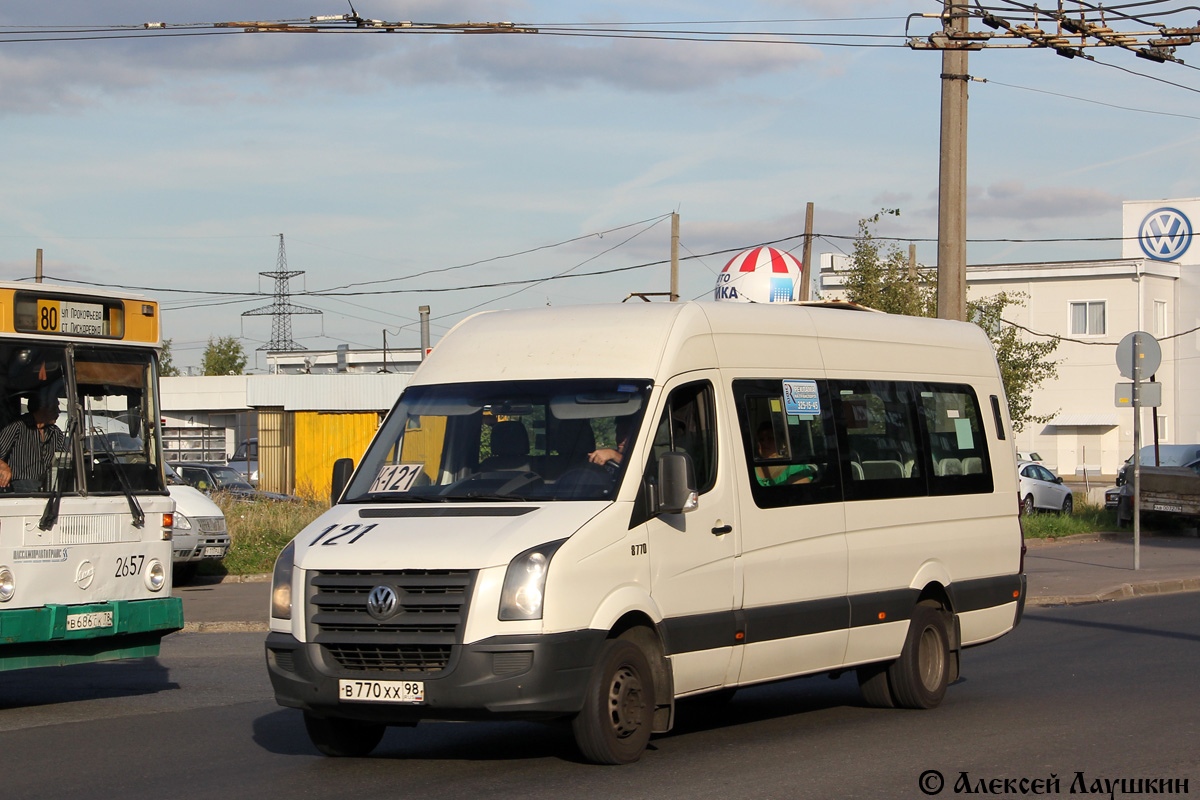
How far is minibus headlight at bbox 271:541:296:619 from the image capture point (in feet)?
25.3

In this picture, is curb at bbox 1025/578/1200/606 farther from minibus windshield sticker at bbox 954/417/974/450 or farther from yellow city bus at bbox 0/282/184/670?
yellow city bus at bbox 0/282/184/670

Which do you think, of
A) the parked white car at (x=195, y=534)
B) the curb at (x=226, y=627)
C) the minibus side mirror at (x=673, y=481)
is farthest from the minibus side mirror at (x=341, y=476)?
the parked white car at (x=195, y=534)

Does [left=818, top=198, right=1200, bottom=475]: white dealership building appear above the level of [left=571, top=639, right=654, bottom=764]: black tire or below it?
above

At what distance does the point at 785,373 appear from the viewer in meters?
9.41

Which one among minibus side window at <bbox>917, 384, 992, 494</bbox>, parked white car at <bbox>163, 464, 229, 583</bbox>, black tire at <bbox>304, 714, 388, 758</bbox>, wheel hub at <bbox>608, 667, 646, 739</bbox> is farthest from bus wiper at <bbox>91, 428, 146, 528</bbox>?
parked white car at <bbox>163, 464, 229, 583</bbox>

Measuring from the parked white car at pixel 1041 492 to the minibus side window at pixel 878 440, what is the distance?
2613 centimetres

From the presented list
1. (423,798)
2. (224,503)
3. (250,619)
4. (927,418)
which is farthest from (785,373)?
(224,503)

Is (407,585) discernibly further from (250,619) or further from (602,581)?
(250,619)

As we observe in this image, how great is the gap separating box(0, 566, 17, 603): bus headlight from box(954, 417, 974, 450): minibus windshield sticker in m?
7.09

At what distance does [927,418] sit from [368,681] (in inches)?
202

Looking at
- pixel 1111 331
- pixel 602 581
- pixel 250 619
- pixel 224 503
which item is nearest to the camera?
Result: pixel 602 581

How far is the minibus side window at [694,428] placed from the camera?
8.29m

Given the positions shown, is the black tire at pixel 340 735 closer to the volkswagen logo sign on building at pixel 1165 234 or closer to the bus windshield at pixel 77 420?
the bus windshield at pixel 77 420

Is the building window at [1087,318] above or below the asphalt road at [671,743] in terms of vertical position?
above
